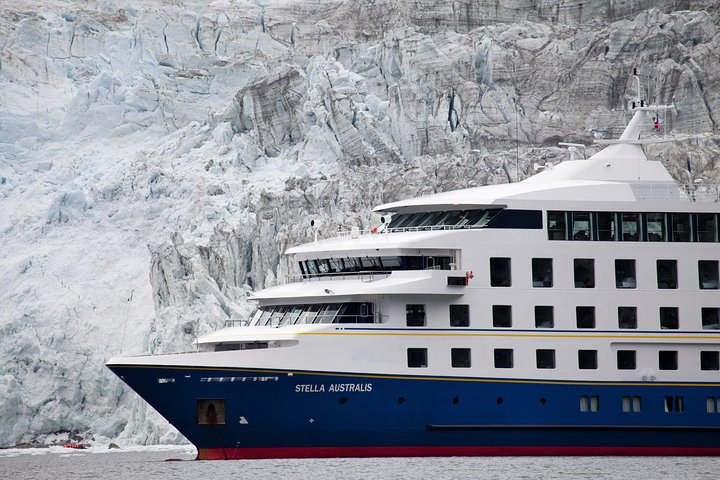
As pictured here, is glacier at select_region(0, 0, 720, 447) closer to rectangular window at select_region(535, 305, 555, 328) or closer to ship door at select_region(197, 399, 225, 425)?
ship door at select_region(197, 399, 225, 425)

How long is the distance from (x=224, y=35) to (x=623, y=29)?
16607 millimetres

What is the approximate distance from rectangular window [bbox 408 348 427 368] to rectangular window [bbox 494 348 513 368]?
1.49 m

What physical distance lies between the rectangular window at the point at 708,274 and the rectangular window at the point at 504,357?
4683 millimetres

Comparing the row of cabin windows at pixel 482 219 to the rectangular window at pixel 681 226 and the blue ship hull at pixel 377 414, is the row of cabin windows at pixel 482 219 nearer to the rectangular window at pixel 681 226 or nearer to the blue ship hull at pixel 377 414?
the rectangular window at pixel 681 226

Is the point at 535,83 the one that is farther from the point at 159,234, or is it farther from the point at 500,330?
the point at 500,330

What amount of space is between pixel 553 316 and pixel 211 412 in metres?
7.19

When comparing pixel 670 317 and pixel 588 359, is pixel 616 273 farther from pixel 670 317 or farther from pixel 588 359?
pixel 588 359

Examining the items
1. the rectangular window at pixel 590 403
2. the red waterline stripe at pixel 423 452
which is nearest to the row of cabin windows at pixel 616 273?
the rectangular window at pixel 590 403

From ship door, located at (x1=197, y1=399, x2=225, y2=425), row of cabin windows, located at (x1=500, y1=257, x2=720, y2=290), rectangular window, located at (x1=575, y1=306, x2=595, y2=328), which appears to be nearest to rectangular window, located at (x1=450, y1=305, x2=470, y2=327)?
row of cabin windows, located at (x1=500, y1=257, x2=720, y2=290)

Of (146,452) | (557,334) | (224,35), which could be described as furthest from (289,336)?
(224,35)

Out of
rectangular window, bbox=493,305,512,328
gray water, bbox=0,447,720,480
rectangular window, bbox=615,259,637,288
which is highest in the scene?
rectangular window, bbox=615,259,637,288

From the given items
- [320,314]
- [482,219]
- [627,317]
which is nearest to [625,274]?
[627,317]

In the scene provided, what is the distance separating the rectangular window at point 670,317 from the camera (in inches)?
1140

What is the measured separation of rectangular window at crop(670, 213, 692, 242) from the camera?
29.3 meters
